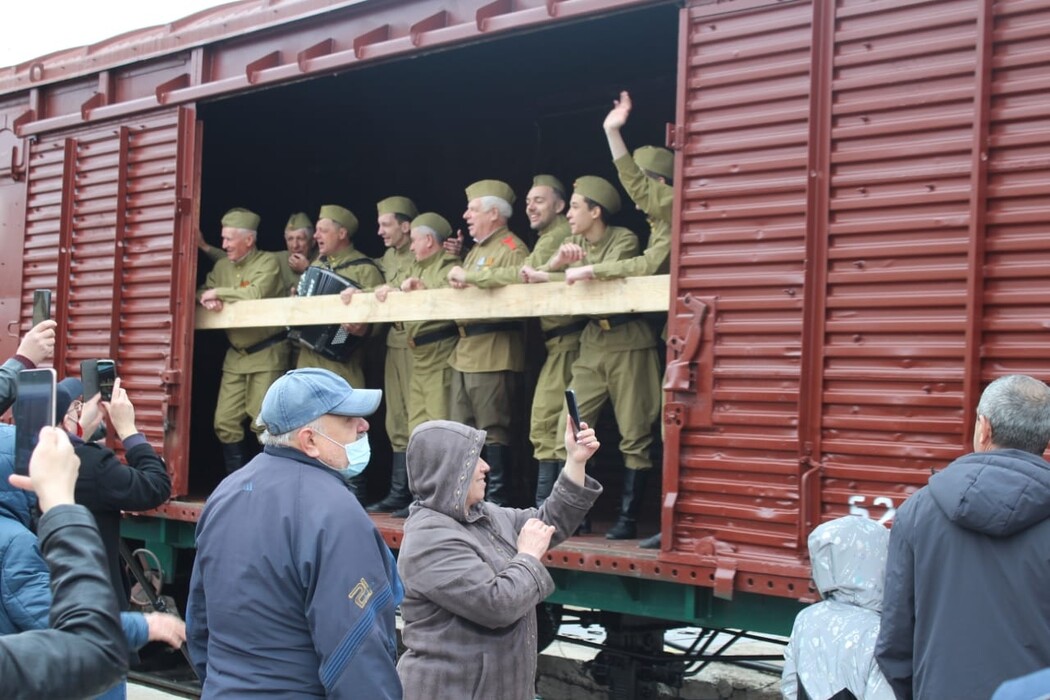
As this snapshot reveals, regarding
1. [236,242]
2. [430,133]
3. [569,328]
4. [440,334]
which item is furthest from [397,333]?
[430,133]

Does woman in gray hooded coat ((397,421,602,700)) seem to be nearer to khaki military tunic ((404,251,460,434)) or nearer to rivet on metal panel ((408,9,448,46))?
rivet on metal panel ((408,9,448,46))

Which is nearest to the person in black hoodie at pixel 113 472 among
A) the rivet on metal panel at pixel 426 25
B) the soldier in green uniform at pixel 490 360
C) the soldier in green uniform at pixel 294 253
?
the soldier in green uniform at pixel 490 360

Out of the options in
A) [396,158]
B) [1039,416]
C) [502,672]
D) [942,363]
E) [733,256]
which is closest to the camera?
[1039,416]

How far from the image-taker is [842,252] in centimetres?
404

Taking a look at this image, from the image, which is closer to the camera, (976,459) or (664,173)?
(976,459)

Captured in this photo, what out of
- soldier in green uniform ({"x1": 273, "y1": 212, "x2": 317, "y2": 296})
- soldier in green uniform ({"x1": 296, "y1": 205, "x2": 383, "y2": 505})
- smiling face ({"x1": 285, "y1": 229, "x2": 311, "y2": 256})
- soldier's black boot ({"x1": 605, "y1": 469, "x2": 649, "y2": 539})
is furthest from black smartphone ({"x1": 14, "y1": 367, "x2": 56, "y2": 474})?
smiling face ({"x1": 285, "y1": 229, "x2": 311, "y2": 256})

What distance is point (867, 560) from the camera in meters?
3.21

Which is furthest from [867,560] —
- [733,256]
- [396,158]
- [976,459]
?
[396,158]

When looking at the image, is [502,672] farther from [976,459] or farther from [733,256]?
[733,256]

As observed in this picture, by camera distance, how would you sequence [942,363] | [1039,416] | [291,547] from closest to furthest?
[291,547] < [1039,416] < [942,363]

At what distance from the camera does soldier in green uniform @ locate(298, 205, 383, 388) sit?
7.03m

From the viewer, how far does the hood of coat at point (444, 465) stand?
303 cm

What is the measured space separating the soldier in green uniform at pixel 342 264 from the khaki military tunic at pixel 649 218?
2329mm

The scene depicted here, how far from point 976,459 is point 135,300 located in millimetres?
5167
